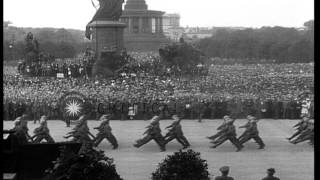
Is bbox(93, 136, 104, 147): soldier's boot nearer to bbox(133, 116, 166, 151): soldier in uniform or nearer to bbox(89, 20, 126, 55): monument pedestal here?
bbox(133, 116, 166, 151): soldier in uniform

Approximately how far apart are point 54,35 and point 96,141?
3339cm

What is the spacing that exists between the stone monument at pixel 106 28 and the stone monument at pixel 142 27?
6883 mm

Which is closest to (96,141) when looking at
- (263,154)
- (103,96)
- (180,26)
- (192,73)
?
(263,154)

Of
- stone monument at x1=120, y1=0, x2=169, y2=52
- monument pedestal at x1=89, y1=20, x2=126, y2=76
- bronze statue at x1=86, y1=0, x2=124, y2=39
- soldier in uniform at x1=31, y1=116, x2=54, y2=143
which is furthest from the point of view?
stone monument at x1=120, y1=0, x2=169, y2=52

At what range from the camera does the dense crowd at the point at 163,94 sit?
1995 cm

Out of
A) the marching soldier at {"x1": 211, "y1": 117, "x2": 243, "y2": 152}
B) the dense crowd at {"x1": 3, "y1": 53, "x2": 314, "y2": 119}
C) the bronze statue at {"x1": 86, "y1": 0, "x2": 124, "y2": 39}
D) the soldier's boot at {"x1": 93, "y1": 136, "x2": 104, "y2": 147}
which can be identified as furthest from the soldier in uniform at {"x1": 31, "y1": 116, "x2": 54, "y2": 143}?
the bronze statue at {"x1": 86, "y1": 0, "x2": 124, "y2": 39}

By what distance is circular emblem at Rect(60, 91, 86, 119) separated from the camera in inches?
739

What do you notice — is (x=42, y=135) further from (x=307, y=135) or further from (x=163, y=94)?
(x=163, y=94)

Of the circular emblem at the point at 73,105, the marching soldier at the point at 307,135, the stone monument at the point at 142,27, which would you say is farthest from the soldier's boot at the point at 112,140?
the stone monument at the point at 142,27

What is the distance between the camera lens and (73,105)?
1898 cm

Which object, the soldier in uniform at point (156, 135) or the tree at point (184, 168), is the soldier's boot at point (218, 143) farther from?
the tree at point (184, 168)

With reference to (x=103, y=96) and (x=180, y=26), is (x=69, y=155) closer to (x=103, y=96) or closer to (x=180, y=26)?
(x=103, y=96)

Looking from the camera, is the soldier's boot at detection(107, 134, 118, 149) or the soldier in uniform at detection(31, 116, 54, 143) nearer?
the soldier in uniform at detection(31, 116, 54, 143)

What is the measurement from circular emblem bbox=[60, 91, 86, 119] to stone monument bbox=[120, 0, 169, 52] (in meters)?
21.2
